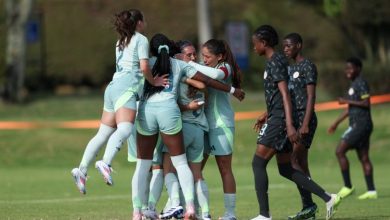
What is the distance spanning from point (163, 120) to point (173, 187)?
88cm

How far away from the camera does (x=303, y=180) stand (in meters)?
12.6

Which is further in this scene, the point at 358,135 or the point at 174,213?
the point at 358,135

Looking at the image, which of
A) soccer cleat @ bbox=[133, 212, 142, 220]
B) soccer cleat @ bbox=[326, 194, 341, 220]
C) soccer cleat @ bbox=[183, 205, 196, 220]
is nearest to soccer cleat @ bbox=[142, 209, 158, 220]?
soccer cleat @ bbox=[133, 212, 142, 220]

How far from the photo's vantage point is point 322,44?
2117 inches

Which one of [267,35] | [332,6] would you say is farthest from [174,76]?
[332,6]

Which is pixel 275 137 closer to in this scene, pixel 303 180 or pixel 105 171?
pixel 303 180

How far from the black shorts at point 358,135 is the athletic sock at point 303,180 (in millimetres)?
5404

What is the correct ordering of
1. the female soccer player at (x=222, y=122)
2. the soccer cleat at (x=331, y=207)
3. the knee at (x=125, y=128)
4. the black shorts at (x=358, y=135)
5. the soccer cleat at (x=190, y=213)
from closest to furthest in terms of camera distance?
the soccer cleat at (x=190, y=213), the knee at (x=125, y=128), the female soccer player at (x=222, y=122), the soccer cleat at (x=331, y=207), the black shorts at (x=358, y=135)

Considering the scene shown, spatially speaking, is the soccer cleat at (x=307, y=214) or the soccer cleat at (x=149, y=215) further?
the soccer cleat at (x=307, y=214)

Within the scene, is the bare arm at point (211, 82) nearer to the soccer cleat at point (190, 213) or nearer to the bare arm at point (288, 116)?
the bare arm at point (288, 116)

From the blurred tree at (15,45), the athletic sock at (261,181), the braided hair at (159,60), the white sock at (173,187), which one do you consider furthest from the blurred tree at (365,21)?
the braided hair at (159,60)

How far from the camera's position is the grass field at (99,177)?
46.9ft

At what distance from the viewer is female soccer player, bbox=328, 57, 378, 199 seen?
1766 centimetres

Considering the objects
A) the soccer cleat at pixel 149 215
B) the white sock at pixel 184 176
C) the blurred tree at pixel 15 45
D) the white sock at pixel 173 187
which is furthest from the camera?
the blurred tree at pixel 15 45
